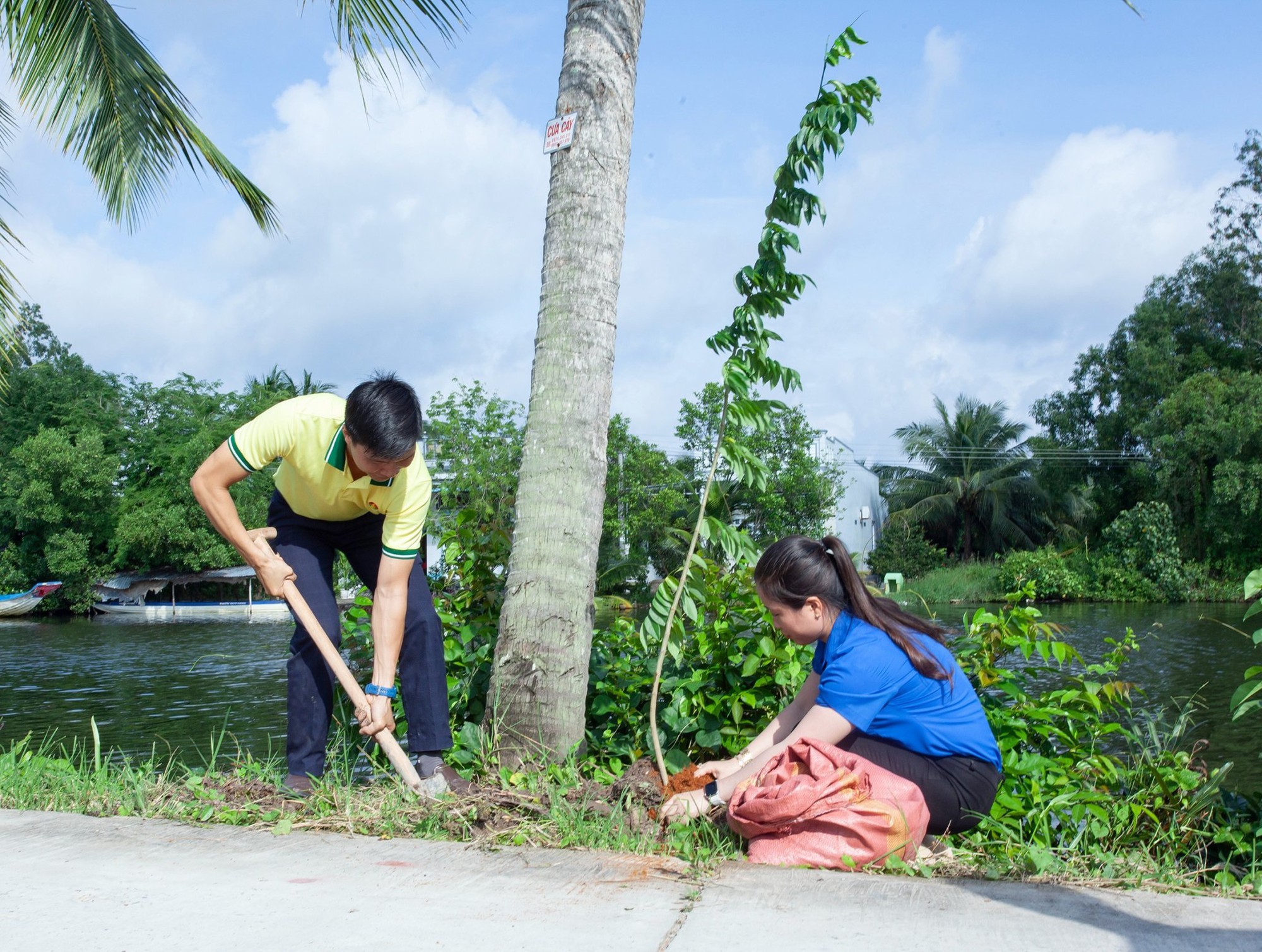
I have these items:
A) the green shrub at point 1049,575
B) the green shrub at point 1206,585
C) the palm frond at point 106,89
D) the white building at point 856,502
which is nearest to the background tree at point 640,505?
the white building at point 856,502

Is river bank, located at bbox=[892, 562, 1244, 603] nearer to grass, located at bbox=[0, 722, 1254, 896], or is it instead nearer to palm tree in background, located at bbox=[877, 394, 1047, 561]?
palm tree in background, located at bbox=[877, 394, 1047, 561]

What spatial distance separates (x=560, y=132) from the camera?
388cm

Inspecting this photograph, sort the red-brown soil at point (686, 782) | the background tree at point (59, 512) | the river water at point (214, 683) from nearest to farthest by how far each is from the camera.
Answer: the red-brown soil at point (686, 782), the river water at point (214, 683), the background tree at point (59, 512)

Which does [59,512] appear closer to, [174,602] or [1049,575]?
[174,602]

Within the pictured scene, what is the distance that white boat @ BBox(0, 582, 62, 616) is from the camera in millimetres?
37812

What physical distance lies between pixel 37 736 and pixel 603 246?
10451 millimetres

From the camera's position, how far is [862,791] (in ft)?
9.27

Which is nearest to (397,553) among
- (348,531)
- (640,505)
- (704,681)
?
(348,531)

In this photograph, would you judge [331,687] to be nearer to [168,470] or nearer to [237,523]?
[237,523]

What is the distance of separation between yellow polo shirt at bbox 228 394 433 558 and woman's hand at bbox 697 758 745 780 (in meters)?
1.31

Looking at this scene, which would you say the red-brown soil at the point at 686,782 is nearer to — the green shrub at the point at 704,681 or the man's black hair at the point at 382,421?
the green shrub at the point at 704,681

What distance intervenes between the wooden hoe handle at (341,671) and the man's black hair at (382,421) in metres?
0.72

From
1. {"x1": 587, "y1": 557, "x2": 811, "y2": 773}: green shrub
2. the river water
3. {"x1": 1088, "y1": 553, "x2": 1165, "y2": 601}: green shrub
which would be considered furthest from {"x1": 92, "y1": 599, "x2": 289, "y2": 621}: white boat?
{"x1": 587, "y1": 557, "x2": 811, "y2": 773}: green shrub

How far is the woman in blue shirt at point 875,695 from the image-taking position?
2.99 m
